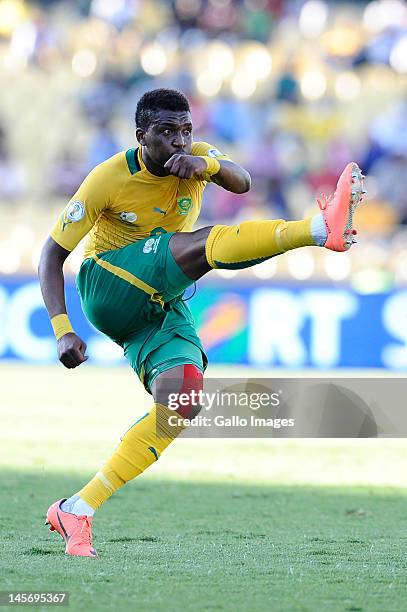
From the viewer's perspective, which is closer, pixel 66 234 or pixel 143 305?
pixel 66 234

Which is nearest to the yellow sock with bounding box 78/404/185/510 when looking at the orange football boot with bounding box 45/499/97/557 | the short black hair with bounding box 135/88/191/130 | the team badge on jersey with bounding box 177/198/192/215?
the orange football boot with bounding box 45/499/97/557

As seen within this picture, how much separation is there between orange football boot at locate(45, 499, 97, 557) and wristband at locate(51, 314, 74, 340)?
0.74m

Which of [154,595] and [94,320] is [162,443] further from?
[154,595]

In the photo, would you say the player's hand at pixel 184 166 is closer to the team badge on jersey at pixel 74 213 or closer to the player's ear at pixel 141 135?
the player's ear at pixel 141 135

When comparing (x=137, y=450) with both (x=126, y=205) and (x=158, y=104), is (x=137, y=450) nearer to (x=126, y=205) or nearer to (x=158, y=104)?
(x=126, y=205)

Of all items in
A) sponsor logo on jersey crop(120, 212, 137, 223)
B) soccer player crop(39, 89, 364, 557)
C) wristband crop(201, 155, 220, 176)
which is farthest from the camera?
sponsor logo on jersey crop(120, 212, 137, 223)

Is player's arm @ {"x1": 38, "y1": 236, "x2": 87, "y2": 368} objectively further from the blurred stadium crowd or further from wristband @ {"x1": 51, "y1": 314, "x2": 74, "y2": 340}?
the blurred stadium crowd

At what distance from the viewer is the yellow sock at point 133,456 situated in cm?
478

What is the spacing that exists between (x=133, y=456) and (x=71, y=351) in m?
0.54

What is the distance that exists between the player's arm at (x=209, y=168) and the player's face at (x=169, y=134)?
106mm

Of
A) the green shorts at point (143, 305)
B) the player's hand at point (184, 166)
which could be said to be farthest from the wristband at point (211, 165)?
the green shorts at point (143, 305)

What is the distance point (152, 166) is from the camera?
5027 millimetres

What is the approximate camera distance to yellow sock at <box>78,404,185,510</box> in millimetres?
4777

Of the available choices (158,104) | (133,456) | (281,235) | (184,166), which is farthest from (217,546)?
(158,104)
